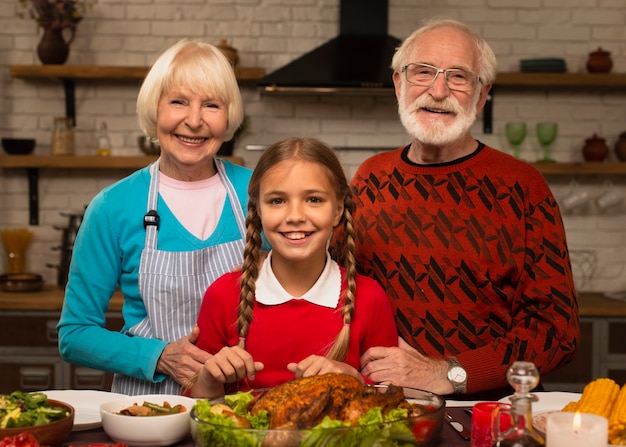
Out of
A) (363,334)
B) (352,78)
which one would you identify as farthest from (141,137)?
(363,334)

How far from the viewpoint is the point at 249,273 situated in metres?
1.95

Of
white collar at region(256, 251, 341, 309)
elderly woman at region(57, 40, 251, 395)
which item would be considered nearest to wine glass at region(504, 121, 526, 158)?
elderly woman at region(57, 40, 251, 395)

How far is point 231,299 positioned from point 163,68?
2.03ft

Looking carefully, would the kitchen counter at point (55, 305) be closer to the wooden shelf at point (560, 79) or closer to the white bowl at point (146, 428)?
the wooden shelf at point (560, 79)

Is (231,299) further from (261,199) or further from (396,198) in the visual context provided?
(396,198)

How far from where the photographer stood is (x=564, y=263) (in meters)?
2.20

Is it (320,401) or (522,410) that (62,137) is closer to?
(320,401)

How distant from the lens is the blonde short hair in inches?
81.4

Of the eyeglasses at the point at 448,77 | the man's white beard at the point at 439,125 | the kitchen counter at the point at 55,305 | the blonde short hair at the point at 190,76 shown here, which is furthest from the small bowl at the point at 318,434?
the kitchen counter at the point at 55,305

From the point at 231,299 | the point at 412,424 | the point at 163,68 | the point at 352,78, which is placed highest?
the point at 352,78

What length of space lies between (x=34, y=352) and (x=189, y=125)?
95.7 inches

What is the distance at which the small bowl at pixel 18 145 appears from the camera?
4.48m

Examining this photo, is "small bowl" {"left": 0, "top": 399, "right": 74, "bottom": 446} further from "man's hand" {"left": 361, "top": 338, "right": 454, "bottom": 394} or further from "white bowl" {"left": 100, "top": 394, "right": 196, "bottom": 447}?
"man's hand" {"left": 361, "top": 338, "right": 454, "bottom": 394}

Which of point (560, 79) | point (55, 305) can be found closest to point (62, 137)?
point (55, 305)
